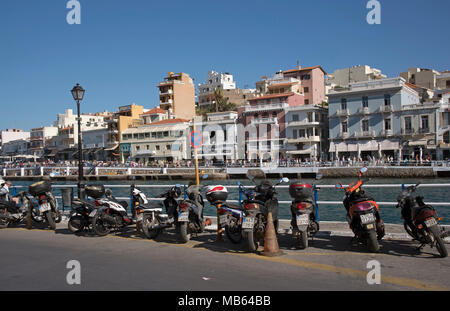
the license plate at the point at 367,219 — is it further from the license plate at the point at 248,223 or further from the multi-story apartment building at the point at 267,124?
the multi-story apartment building at the point at 267,124

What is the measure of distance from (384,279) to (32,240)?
7.19 m

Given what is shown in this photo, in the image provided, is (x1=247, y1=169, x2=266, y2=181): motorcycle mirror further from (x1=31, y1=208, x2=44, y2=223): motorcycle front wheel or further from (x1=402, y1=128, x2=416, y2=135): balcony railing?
(x1=402, y1=128, x2=416, y2=135): balcony railing

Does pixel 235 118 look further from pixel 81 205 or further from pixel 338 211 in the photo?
pixel 81 205

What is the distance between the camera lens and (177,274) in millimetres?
5730

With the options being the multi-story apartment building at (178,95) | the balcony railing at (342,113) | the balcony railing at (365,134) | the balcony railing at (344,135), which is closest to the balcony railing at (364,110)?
the balcony railing at (342,113)

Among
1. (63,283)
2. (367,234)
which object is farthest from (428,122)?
(63,283)

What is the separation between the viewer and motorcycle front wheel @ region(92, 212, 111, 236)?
891 cm

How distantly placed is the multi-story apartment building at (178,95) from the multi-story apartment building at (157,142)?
1246 cm

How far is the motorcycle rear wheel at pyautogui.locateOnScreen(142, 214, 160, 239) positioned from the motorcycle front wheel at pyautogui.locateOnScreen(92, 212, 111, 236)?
3.56 ft

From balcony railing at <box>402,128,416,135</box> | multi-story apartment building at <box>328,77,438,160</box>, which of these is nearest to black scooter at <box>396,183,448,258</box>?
multi-story apartment building at <box>328,77,438,160</box>

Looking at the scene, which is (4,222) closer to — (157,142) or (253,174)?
(253,174)

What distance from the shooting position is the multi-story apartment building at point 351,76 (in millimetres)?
70938

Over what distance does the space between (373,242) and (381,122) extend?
159 feet
